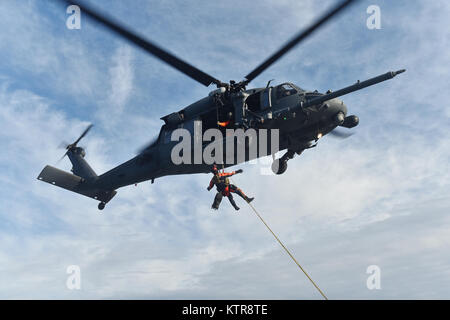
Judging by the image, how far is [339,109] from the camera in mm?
14320

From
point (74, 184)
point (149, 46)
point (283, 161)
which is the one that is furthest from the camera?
point (74, 184)

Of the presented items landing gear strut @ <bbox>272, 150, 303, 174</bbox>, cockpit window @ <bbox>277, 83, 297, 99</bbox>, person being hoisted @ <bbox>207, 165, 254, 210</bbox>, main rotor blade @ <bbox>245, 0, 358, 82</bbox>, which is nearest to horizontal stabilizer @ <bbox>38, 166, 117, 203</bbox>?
person being hoisted @ <bbox>207, 165, 254, 210</bbox>

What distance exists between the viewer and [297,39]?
12.4m

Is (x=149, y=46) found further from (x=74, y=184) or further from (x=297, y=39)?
(x=74, y=184)

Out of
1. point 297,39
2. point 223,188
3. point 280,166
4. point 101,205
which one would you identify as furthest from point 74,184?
point 297,39

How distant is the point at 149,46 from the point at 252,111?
4.81 m

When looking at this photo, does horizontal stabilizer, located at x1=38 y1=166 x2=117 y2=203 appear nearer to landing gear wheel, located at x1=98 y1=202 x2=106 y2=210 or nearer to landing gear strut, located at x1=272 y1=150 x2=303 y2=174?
landing gear wheel, located at x1=98 y1=202 x2=106 y2=210

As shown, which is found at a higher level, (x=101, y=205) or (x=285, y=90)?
(x=285, y=90)

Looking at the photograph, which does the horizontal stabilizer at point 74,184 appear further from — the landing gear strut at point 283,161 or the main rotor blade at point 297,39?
the main rotor blade at point 297,39
